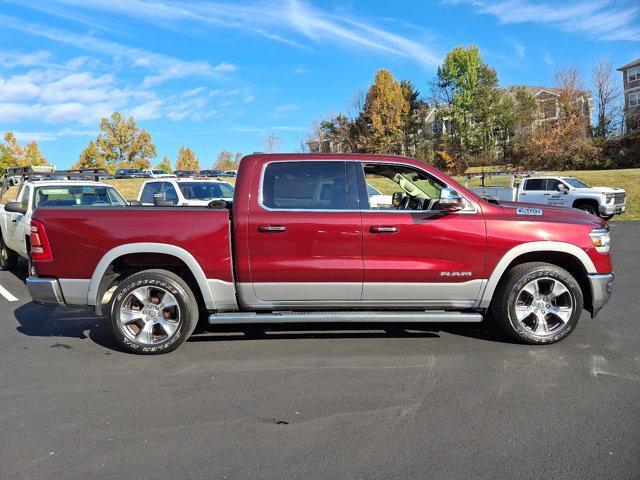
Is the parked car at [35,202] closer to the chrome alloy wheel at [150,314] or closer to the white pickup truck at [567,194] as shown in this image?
the chrome alloy wheel at [150,314]

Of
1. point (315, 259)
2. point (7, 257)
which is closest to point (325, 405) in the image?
point (315, 259)

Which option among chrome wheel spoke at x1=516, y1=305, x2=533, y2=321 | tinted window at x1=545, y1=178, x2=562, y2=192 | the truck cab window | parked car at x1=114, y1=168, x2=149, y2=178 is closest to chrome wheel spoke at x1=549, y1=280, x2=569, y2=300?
chrome wheel spoke at x1=516, y1=305, x2=533, y2=321

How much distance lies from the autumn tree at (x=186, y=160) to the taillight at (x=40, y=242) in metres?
73.5

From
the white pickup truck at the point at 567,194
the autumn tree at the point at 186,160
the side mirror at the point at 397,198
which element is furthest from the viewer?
the autumn tree at the point at 186,160

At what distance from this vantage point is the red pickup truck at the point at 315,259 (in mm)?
4480

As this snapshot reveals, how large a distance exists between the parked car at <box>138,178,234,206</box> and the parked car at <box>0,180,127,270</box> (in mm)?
2856

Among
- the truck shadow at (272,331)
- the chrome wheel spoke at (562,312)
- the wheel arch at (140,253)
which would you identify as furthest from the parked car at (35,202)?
the chrome wheel spoke at (562,312)

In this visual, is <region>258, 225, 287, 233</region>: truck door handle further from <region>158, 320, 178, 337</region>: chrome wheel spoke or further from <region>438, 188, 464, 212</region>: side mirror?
<region>438, 188, 464, 212</region>: side mirror

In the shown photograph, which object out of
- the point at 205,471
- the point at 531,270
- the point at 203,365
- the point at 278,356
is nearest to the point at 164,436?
the point at 205,471

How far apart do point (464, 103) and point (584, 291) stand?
47744 millimetres

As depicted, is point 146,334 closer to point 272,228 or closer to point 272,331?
point 272,331

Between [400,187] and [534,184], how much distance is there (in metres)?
16.1

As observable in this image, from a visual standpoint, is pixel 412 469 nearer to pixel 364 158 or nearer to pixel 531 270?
pixel 531 270

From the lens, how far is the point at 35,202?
820 centimetres
